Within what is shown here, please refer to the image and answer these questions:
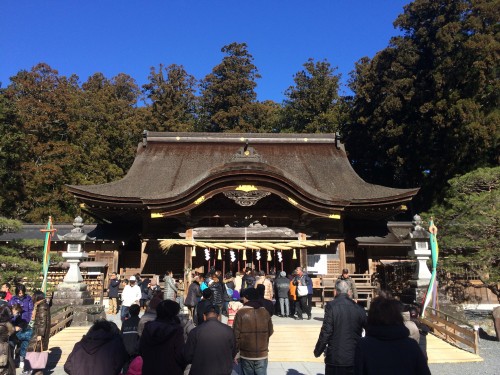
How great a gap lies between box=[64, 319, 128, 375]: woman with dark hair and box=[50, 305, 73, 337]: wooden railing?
567 cm

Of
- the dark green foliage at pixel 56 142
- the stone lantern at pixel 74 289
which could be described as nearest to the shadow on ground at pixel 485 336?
the stone lantern at pixel 74 289

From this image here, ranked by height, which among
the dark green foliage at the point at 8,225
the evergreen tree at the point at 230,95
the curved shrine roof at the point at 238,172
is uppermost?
the evergreen tree at the point at 230,95

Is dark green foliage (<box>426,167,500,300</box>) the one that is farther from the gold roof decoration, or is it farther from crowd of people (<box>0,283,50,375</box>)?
crowd of people (<box>0,283,50,375</box>)

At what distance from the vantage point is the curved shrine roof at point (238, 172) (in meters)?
13.1

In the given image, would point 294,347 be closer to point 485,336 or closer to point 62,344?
point 62,344

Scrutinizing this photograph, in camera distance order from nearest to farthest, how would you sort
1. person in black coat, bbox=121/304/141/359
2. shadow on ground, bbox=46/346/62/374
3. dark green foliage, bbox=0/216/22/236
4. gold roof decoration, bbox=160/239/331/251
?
1. person in black coat, bbox=121/304/141/359
2. shadow on ground, bbox=46/346/62/374
3. dark green foliage, bbox=0/216/22/236
4. gold roof decoration, bbox=160/239/331/251

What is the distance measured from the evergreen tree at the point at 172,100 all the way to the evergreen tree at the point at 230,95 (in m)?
1.21

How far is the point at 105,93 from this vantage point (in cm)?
3147

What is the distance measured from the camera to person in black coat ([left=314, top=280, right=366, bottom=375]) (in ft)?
13.3

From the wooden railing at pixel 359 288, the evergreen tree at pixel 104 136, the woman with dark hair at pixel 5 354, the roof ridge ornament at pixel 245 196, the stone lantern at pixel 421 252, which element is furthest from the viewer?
the evergreen tree at pixel 104 136

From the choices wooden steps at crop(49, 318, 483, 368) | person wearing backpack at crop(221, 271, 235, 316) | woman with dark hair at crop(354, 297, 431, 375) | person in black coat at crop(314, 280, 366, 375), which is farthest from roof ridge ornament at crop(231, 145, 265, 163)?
woman with dark hair at crop(354, 297, 431, 375)

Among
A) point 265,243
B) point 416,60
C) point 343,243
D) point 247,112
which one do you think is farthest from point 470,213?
Answer: point 247,112

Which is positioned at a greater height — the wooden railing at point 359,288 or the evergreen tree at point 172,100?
the evergreen tree at point 172,100

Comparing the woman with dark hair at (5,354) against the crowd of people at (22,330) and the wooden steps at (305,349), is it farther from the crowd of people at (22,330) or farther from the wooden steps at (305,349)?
the wooden steps at (305,349)
